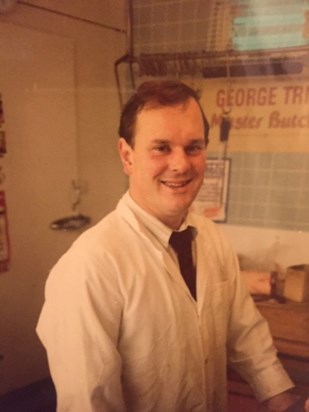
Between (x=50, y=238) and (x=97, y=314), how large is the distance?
1.19ft

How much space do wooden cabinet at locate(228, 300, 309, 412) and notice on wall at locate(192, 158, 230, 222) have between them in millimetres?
287

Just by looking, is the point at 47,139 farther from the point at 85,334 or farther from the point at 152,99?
the point at 85,334

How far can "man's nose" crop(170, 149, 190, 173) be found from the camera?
561 millimetres

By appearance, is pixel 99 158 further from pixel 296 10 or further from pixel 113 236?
pixel 296 10

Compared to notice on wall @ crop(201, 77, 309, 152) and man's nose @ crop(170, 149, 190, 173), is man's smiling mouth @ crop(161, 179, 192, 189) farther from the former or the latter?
notice on wall @ crop(201, 77, 309, 152)

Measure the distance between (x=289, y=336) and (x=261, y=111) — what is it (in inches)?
24.3

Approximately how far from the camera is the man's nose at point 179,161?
56 centimetres

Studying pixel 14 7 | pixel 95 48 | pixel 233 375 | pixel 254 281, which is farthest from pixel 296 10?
pixel 233 375

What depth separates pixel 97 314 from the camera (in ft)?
1.69

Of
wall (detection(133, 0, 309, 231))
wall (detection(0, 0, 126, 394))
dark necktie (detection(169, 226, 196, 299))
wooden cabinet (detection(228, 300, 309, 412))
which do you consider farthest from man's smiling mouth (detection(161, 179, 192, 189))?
wooden cabinet (detection(228, 300, 309, 412))

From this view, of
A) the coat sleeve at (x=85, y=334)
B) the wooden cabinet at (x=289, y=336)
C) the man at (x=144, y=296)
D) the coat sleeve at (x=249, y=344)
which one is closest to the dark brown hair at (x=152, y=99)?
the man at (x=144, y=296)

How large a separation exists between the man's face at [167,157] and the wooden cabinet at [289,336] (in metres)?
0.48

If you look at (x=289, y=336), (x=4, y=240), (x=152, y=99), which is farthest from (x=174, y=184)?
(x=289, y=336)

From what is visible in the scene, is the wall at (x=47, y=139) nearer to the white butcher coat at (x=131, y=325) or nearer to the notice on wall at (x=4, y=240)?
the notice on wall at (x=4, y=240)
